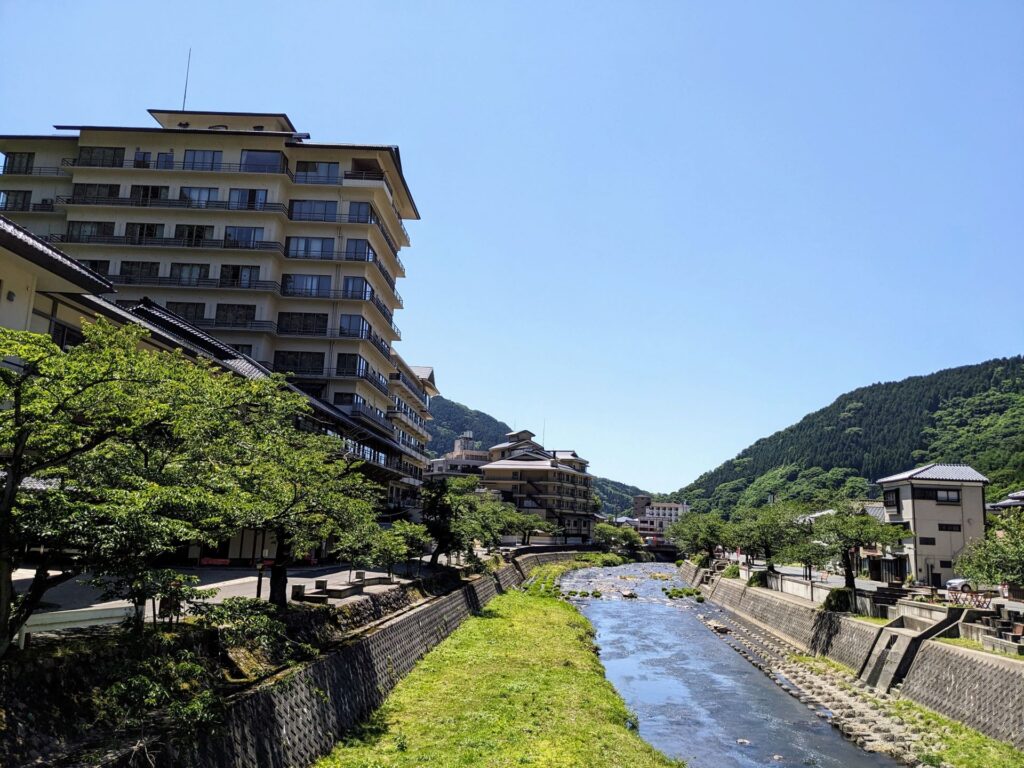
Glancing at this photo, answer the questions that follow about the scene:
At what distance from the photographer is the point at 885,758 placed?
23359 mm

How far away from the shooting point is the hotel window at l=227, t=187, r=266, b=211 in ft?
194

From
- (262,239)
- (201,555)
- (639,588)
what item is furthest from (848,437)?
(201,555)

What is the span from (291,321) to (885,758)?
52.1 m

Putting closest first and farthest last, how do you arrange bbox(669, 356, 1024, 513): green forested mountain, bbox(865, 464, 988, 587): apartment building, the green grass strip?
1. the green grass strip
2. bbox(865, 464, 988, 587): apartment building
3. bbox(669, 356, 1024, 513): green forested mountain

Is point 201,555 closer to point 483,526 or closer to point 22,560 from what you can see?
point 483,526

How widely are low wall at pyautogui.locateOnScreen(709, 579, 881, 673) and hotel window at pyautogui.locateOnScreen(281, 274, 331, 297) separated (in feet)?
146

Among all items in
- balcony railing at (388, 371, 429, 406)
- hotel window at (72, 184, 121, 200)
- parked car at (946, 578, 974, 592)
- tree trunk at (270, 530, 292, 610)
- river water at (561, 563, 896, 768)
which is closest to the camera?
tree trunk at (270, 530, 292, 610)

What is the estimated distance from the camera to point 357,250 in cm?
6006

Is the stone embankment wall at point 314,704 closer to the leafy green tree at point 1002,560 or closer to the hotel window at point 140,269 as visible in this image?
the leafy green tree at point 1002,560

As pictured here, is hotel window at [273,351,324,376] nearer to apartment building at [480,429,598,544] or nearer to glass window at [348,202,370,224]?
glass window at [348,202,370,224]

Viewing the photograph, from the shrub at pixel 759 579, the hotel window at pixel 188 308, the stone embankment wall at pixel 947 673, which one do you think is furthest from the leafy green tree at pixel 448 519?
the hotel window at pixel 188 308

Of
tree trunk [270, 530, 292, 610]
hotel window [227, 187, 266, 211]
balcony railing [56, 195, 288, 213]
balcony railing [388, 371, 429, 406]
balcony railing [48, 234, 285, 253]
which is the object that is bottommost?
tree trunk [270, 530, 292, 610]

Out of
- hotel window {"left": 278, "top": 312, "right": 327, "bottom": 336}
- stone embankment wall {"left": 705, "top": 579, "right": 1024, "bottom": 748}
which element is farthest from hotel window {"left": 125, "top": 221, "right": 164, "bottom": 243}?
stone embankment wall {"left": 705, "top": 579, "right": 1024, "bottom": 748}

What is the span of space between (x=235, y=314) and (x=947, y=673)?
54850 mm
